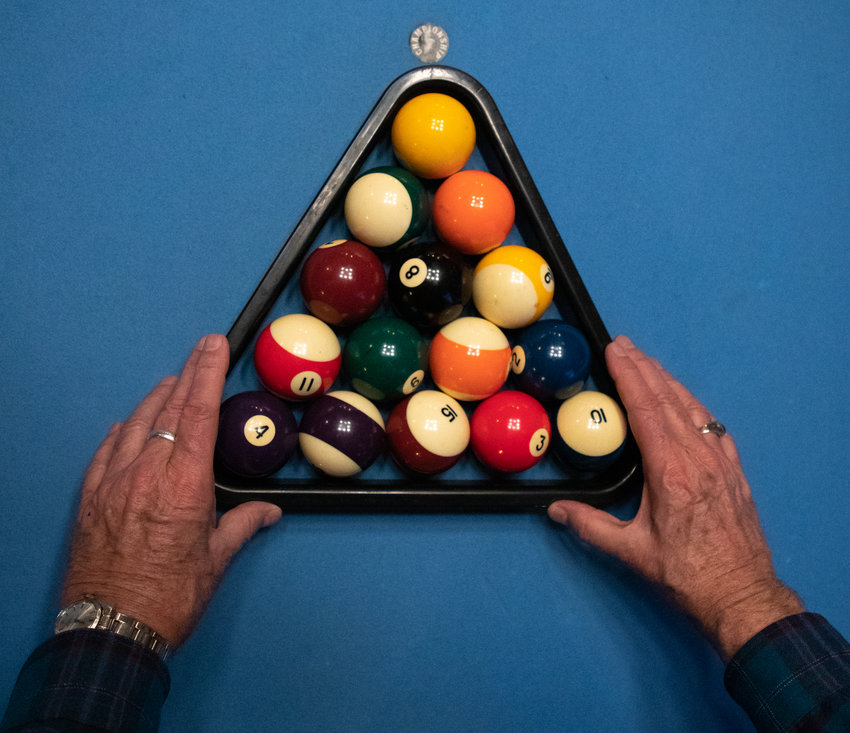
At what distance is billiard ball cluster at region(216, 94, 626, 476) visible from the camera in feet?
4.97

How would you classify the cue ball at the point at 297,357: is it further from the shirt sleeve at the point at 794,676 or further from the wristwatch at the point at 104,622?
the shirt sleeve at the point at 794,676

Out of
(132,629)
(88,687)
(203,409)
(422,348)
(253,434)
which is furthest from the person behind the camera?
(422,348)

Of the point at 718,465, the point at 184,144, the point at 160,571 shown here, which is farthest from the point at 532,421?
the point at 184,144

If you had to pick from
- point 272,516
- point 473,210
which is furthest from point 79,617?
point 473,210

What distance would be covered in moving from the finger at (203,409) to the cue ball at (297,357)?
100mm

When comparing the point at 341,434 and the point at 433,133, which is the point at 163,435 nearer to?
the point at 341,434

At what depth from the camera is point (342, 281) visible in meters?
1.51

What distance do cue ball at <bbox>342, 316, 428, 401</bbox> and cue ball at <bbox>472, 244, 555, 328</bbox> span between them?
21cm

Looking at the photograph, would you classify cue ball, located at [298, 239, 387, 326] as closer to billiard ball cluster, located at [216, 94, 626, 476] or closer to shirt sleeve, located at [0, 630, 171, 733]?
billiard ball cluster, located at [216, 94, 626, 476]

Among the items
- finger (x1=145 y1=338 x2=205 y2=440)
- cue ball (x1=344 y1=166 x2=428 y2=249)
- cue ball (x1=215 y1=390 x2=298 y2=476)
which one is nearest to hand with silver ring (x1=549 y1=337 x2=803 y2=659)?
cue ball (x1=344 y1=166 x2=428 y2=249)

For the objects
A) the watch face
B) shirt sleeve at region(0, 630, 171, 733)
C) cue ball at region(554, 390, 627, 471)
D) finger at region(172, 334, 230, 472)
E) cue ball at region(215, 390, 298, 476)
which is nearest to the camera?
shirt sleeve at region(0, 630, 171, 733)

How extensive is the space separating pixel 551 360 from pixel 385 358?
42cm

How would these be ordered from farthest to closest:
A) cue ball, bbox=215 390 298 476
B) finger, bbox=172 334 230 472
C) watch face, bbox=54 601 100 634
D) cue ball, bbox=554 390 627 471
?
cue ball, bbox=554 390 627 471 → cue ball, bbox=215 390 298 476 → finger, bbox=172 334 230 472 → watch face, bbox=54 601 100 634

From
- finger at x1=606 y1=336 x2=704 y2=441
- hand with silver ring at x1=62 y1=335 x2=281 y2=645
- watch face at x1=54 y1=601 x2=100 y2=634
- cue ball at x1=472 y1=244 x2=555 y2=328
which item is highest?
cue ball at x1=472 y1=244 x2=555 y2=328
